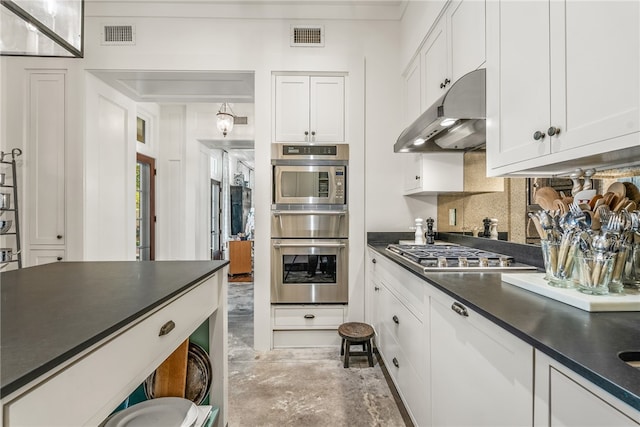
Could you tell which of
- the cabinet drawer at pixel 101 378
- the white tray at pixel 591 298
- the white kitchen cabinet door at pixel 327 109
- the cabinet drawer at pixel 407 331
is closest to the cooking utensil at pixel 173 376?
the cabinet drawer at pixel 101 378

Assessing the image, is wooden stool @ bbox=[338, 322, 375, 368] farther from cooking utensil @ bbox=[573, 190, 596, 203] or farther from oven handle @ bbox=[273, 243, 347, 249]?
cooking utensil @ bbox=[573, 190, 596, 203]

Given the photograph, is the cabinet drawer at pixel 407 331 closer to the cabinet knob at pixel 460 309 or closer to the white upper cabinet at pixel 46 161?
the cabinet knob at pixel 460 309

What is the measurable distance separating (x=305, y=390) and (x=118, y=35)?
3.39m

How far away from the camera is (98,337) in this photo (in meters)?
0.64

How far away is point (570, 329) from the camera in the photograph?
725 mm

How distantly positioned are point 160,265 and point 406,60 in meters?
2.48

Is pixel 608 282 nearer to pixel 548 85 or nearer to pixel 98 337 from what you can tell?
pixel 548 85

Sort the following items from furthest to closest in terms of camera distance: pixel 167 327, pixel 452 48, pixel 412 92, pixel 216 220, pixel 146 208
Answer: pixel 216 220, pixel 146 208, pixel 412 92, pixel 452 48, pixel 167 327

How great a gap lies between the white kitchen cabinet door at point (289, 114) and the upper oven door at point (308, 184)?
0.96ft

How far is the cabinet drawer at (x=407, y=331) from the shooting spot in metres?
1.46

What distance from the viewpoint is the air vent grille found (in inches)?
104

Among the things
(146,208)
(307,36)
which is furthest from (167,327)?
(146,208)

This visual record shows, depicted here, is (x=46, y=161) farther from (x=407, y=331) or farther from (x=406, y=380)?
(x=406, y=380)

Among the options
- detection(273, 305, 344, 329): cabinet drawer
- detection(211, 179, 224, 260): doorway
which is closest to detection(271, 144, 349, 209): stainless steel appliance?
detection(273, 305, 344, 329): cabinet drawer
